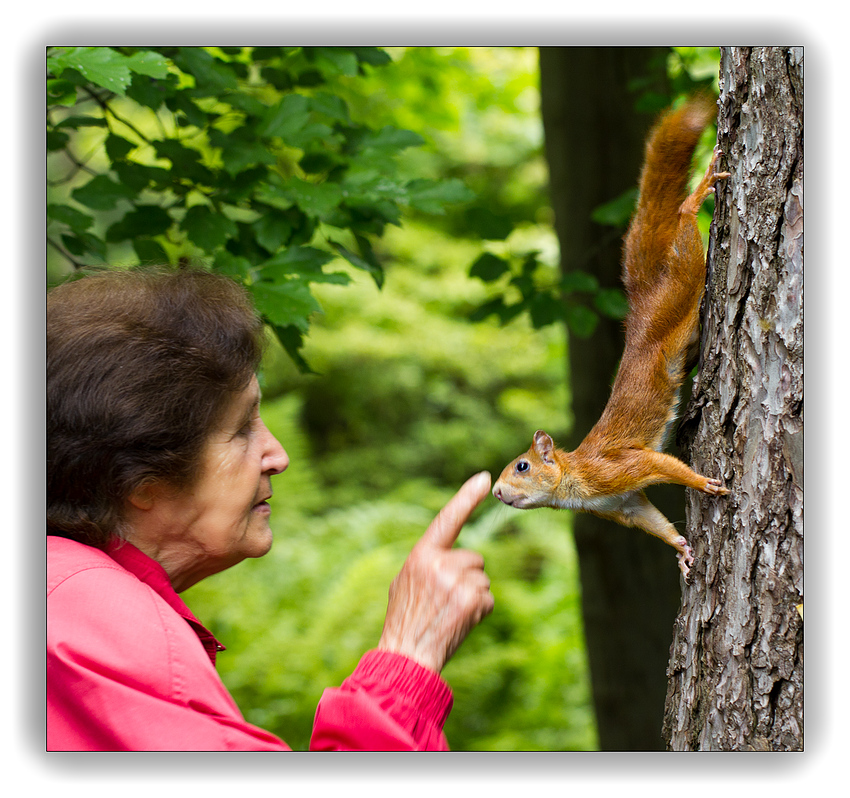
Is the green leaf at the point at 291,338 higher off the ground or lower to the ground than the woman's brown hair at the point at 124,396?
higher

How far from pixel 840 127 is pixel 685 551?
A: 2.02 feet

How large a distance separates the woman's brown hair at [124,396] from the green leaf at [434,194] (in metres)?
0.47

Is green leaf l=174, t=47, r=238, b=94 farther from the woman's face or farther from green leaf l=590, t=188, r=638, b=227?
green leaf l=590, t=188, r=638, b=227

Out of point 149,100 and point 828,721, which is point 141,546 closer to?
point 149,100

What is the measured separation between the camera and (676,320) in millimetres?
1122

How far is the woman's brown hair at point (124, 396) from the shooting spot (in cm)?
93

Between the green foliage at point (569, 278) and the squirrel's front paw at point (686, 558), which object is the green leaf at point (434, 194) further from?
the squirrel's front paw at point (686, 558)

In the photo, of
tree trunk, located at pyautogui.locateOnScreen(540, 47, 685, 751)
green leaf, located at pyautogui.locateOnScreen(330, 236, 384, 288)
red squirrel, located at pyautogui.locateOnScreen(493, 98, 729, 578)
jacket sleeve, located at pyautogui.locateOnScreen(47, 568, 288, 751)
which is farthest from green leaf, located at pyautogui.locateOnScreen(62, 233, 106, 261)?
tree trunk, located at pyautogui.locateOnScreen(540, 47, 685, 751)

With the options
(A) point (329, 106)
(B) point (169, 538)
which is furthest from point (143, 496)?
(A) point (329, 106)

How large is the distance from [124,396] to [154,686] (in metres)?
0.34

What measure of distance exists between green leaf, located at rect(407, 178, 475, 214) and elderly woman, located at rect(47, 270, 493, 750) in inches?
15.5

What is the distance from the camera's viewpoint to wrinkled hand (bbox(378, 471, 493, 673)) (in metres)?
0.91

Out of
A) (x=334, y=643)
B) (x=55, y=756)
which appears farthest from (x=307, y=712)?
(x=55, y=756)

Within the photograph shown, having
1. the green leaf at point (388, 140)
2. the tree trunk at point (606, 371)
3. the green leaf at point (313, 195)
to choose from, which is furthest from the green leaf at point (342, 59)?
the tree trunk at point (606, 371)
